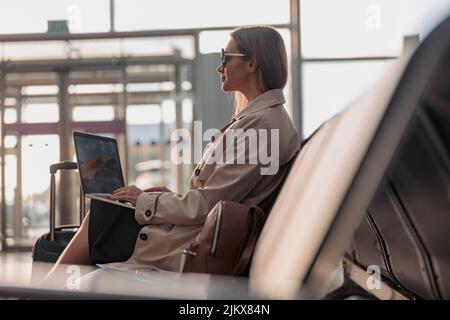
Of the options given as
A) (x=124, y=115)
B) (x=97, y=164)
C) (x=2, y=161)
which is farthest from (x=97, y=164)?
(x=2, y=161)

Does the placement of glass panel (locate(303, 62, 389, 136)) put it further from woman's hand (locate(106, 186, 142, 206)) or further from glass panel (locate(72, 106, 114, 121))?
woman's hand (locate(106, 186, 142, 206))

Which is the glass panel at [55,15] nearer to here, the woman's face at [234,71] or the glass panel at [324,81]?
the glass panel at [324,81]

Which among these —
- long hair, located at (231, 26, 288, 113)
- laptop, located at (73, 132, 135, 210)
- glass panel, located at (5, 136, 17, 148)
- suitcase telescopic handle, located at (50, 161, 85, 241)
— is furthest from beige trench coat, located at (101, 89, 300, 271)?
glass panel, located at (5, 136, 17, 148)

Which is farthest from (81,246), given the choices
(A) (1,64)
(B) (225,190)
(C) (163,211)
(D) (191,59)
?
(A) (1,64)

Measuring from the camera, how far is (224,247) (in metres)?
1.80

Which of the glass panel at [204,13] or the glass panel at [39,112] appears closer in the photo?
the glass panel at [204,13]

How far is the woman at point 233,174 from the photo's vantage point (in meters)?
2.07

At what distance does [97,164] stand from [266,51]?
693 millimetres

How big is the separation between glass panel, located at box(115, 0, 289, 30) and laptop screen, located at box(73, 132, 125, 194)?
20.6 feet

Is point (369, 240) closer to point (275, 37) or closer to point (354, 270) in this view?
point (354, 270)

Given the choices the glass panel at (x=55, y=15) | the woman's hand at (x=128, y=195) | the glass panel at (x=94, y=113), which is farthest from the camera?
the glass panel at (x=94, y=113)

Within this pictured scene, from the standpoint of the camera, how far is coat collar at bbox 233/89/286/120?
7.48 ft

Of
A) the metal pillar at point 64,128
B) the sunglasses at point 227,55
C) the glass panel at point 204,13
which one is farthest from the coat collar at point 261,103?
the metal pillar at point 64,128

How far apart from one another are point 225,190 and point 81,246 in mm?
586
